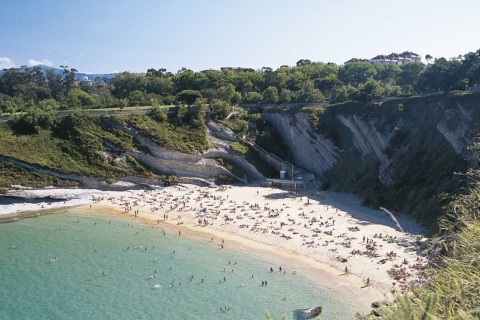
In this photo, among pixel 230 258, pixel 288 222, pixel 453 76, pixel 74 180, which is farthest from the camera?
pixel 453 76

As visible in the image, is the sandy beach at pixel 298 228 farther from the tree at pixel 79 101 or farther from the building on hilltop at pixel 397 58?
the building on hilltop at pixel 397 58

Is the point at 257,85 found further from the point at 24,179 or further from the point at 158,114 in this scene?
the point at 24,179

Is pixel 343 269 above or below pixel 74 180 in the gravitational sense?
below

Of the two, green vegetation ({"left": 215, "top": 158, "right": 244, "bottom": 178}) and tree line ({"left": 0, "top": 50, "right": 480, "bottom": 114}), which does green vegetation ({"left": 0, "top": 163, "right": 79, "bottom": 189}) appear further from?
green vegetation ({"left": 215, "top": 158, "right": 244, "bottom": 178})

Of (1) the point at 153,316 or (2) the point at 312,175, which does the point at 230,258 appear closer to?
(1) the point at 153,316

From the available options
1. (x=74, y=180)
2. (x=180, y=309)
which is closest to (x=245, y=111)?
(x=74, y=180)

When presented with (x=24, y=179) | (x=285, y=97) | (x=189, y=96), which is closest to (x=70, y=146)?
(x=24, y=179)

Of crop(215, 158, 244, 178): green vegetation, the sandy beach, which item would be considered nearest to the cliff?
the sandy beach

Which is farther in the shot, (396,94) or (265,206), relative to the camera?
(396,94)
